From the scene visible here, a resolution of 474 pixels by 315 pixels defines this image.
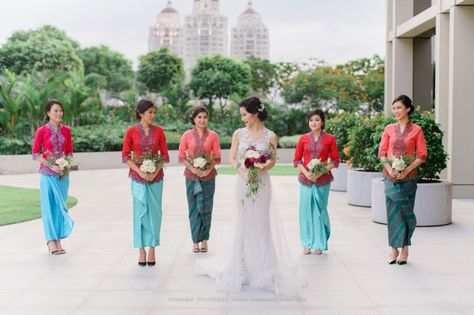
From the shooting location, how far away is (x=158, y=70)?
44.0 metres

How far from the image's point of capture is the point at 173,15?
530ft

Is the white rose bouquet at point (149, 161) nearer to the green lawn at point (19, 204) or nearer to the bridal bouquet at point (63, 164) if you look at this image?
the bridal bouquet at point (63, 164)

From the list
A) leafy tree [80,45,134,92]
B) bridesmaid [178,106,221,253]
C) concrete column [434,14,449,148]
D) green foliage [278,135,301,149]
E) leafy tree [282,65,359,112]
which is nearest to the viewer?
bridesmaid [178,106,221,253]

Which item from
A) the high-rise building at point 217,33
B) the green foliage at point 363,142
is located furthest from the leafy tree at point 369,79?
the high-rise building at point 217,33

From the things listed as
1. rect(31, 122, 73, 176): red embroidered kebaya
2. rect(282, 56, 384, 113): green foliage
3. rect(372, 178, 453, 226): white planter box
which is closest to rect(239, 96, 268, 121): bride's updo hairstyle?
rect(31, 122, 73, 176): red embroidered kebaya

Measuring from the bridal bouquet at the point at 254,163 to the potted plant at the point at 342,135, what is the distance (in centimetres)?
842

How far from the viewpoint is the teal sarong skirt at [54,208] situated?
7.66 metres

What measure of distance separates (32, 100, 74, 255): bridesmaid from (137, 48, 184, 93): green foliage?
36.2m

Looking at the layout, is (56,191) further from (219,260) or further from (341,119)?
(341,119)

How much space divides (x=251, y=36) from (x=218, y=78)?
11489 cm

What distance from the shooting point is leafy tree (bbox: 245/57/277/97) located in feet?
140

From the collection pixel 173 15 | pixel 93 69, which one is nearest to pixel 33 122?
pixel 93 69

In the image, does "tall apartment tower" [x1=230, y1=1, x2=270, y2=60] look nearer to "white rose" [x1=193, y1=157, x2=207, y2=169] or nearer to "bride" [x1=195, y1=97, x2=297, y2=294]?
"white rose" [x1=193, y1=157, x2=207, y2=169]

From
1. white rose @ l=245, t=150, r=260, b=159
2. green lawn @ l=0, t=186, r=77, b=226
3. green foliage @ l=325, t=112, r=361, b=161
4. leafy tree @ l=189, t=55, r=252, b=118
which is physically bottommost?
green lawn @ l=0, t=186, r=77, b=226
